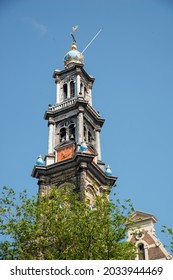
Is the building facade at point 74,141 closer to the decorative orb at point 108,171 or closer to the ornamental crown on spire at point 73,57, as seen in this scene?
the decorative orb at point 108,171

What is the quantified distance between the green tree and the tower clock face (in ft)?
69.5

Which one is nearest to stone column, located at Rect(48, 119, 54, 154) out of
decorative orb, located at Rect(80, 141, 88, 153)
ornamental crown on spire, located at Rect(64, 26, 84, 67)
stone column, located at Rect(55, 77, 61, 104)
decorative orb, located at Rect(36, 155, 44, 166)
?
decorative orb, located at Rect(36, 155, 44, 166)

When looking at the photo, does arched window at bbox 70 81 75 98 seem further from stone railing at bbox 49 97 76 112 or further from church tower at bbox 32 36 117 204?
stone railing at bbox 49 97 76 112

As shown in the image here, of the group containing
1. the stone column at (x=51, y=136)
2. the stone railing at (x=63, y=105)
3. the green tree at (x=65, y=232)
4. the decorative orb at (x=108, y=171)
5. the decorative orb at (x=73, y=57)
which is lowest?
the green tree at (x=65, y=232)

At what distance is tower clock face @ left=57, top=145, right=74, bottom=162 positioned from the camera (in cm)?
4719

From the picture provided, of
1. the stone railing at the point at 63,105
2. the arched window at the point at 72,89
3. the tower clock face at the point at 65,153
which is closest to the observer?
the tower clock face at the point at 65,153

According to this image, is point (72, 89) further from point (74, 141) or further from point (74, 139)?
point (74, 141)

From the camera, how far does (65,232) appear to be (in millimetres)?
23000

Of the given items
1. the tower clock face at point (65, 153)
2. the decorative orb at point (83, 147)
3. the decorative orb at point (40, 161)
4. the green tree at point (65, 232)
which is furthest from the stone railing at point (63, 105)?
the green tree at point (65, 232)

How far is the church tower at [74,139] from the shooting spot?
147ft

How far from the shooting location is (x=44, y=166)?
4603 centimetres

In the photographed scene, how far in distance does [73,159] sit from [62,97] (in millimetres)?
13434

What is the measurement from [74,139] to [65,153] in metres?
2.38

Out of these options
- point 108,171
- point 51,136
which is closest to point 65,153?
point 51,136
